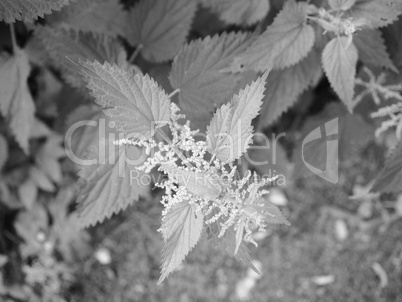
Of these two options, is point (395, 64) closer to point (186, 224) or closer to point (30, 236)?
point (186, 224)

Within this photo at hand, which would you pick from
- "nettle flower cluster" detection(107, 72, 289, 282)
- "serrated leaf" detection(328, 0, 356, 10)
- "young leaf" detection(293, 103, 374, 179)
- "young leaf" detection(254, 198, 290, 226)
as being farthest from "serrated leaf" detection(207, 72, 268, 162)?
"young leaf" detection(293, 103, 374, 179)

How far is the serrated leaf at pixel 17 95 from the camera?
1.48 m

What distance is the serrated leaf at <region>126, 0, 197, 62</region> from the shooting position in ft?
4.83

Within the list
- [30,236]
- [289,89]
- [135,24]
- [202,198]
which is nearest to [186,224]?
[202,198]

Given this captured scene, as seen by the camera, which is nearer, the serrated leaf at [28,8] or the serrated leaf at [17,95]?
the serrated leaf at [28,8]

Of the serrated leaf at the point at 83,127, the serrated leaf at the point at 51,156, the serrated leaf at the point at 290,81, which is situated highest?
the serrated leaf at the point at 83,127

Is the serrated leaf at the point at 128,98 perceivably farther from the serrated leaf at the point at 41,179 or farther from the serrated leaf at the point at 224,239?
the serrated leaf at the point at 41,179

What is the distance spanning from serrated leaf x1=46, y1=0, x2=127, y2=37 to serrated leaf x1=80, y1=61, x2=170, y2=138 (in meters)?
0.49

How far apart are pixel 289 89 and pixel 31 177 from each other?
41.1 inches

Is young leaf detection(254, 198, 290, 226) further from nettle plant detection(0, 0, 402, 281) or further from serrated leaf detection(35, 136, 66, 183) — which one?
Answer: serrated leaf detection(35, 136, 66, 183)

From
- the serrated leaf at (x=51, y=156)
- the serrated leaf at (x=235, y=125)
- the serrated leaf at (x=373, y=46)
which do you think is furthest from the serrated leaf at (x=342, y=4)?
the serrated leaf at (x=51, y=156)

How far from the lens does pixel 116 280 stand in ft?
6.41

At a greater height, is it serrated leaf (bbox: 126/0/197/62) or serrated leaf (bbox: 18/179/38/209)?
serrated leaf (bbox: 126/0/197/62)

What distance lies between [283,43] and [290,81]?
0.68 ft
